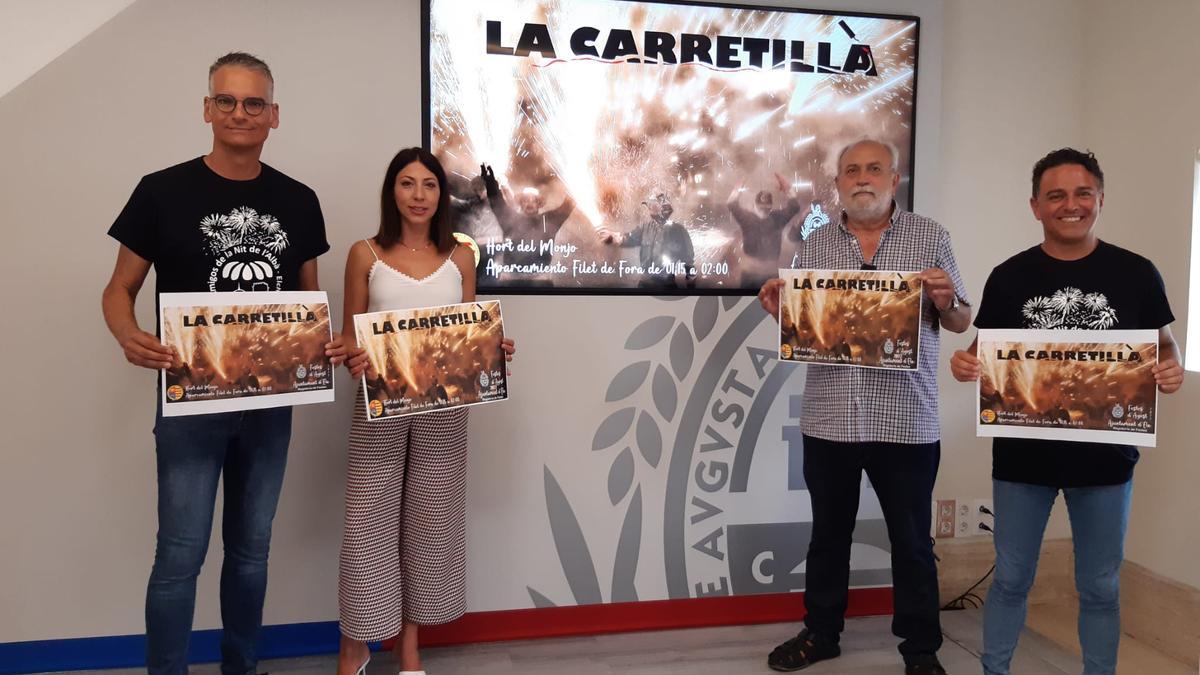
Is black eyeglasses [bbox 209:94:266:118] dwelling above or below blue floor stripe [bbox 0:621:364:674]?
above

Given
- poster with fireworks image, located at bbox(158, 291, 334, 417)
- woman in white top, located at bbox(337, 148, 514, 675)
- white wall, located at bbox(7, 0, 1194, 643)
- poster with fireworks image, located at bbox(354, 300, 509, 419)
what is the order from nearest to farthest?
poster with fireworks image, located at bbox(158, 291, 334, 417) → poster with fireworks image, located at bbox(354, 300, 509, 419) → woman in white top, located at bbox(337, 148, 514, 675) → white wall, located at bbox(7, 0, 1194, 643)

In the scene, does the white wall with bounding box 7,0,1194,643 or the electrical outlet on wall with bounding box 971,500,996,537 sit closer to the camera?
the white wall with bounding box 7,0,1194,643

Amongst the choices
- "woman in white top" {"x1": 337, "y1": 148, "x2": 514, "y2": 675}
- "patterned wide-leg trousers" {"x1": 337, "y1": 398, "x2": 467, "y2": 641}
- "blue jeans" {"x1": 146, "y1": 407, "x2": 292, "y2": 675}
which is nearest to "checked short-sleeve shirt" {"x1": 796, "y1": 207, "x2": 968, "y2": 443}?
"woman in white top" {"x1": 337, "y1": 148, "x2": 514, "y2": 675}

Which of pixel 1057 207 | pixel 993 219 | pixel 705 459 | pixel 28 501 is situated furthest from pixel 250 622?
pixel 993 219

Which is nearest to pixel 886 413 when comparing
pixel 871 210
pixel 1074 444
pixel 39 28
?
pixel 1074 444

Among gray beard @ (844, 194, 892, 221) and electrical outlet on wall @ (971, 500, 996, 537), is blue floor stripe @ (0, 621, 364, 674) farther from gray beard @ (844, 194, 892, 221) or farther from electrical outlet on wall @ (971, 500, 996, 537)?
electrical outlet on wall @ (971, 500, 996, 537)

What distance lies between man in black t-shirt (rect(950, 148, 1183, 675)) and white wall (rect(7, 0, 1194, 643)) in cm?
93

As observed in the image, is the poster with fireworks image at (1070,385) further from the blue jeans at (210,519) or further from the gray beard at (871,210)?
the blue jeans at (210,519)

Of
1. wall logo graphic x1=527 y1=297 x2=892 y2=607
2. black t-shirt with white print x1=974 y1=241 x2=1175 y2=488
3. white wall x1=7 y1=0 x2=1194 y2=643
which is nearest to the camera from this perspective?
black t-shirt with white print x1=974 y1=241 x2=1175 y2=488

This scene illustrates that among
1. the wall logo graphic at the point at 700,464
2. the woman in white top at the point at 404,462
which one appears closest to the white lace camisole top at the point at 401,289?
the woman in white top at the point at 404,462

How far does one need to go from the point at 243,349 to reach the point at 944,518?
2685mm

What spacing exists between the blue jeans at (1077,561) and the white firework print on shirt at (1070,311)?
43 centimetres

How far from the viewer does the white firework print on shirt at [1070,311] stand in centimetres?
202

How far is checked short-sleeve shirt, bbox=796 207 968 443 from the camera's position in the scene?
238 centimetres
